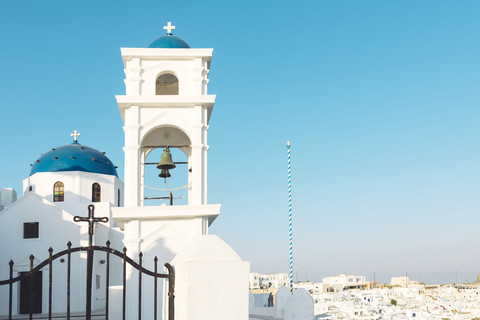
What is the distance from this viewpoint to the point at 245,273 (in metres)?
5.41

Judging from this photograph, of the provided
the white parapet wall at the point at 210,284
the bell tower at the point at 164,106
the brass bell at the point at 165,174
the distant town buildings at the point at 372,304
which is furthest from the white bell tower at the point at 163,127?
the white parapet wall at the point at 210,284

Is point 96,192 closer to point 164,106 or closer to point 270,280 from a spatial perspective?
point 164,106

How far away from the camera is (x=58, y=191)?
23406 mm

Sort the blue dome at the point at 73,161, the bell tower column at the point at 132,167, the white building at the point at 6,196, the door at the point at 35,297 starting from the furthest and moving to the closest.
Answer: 1. the white building at the point at 6,196
2. the blue dome at the point at 73,161
3. the door at the point at 35,297
4. the bell tower column at the point at 132,167

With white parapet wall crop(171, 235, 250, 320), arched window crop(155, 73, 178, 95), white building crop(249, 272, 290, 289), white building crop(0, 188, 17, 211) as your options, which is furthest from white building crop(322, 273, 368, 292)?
white parapet wall crop(171, 235, 250, 320)

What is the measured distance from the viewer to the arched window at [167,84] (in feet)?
50.9

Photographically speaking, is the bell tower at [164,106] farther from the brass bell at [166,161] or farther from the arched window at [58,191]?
the arched window at [58,191]

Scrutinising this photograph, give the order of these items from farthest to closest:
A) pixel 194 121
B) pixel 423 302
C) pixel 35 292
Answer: pixel 423 302
pixel 35 292
pixel 194 121

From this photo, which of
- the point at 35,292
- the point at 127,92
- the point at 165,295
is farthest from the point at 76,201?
the point at 165,295

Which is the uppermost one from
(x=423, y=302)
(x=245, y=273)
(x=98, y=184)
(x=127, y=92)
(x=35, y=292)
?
(x=127, y=92)

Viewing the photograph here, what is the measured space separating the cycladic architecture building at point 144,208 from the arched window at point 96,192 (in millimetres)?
43

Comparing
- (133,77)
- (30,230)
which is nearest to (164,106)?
(133,77)

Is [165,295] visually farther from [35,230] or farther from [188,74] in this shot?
[35,230]

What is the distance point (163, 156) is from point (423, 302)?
100 m
